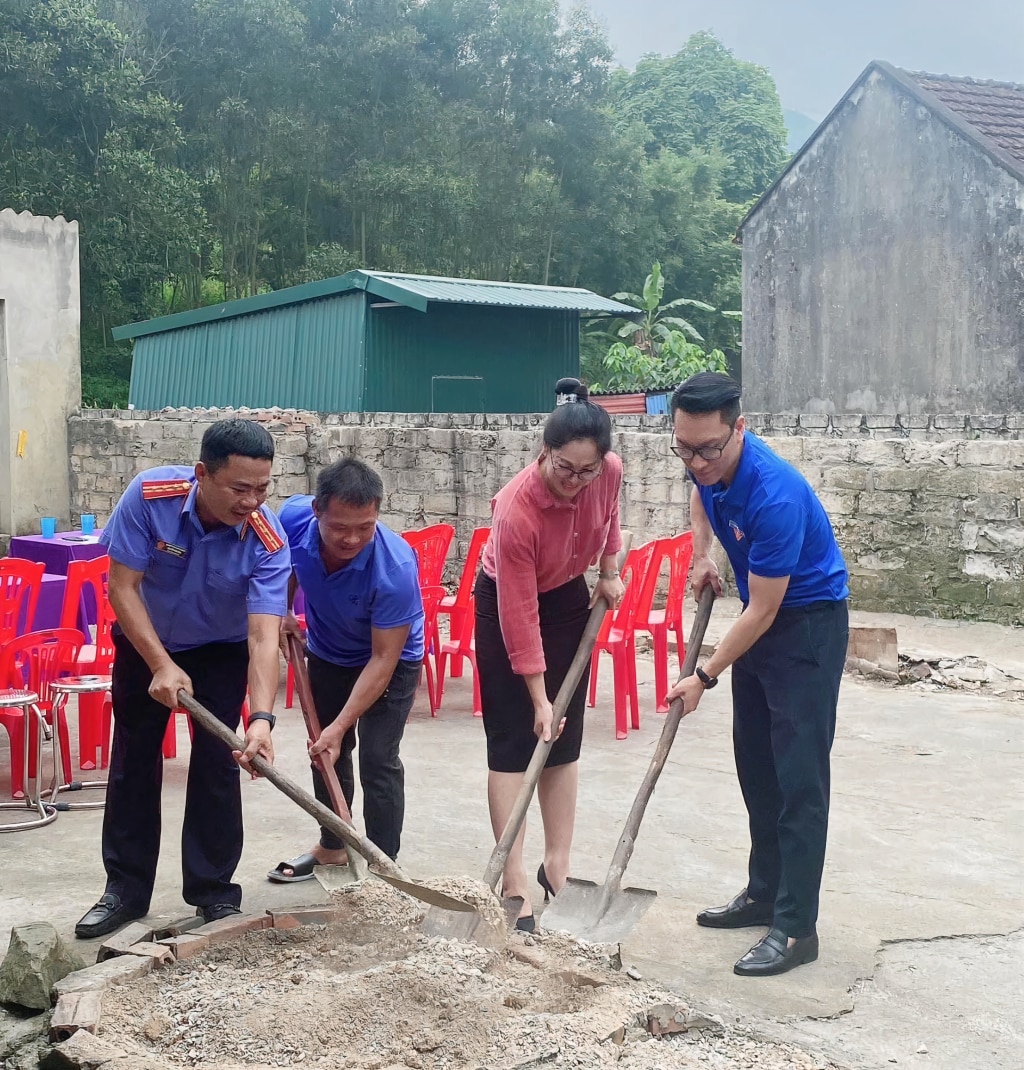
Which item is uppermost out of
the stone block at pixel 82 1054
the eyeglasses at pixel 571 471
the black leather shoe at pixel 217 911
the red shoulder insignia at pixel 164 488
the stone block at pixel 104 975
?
the eyeglasses at pixel 571 471

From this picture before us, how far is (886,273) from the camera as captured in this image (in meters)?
16.9

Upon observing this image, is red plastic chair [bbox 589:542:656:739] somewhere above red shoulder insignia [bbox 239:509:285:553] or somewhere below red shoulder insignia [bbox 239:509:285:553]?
below

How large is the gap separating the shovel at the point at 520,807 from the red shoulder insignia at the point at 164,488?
129cm

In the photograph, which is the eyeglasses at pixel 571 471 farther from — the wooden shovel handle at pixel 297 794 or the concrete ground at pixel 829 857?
the concrete ground at pixel 829 857

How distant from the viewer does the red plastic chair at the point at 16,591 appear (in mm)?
5434

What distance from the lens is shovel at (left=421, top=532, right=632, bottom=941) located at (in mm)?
3424

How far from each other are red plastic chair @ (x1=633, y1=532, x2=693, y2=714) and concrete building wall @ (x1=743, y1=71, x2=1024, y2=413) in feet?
31.5

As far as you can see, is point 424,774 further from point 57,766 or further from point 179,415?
point 179,415

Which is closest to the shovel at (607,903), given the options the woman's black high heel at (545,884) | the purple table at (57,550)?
the woman's black high heel at (545,884)

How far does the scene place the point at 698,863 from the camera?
177 inches

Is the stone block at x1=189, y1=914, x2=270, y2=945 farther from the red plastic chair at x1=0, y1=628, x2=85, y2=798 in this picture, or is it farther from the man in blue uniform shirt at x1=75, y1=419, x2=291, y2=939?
the red plastic chair at x1=0, y1=628, x2=85, y2=798

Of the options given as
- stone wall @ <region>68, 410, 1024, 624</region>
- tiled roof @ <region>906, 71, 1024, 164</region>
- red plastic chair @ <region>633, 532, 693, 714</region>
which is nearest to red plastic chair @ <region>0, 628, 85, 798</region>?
red plastic chair @ <region>633, 532, 693, 714</region>

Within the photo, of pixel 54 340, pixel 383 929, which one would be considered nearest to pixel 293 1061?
pixel 383 929

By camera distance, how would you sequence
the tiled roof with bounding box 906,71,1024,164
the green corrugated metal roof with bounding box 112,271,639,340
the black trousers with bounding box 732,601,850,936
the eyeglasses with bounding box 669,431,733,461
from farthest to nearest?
1. the green corrugated metal roof with bounding box 112,271,639,340
2. the tiled roof with bounding box 906,71,1024,164
3. the black trousers with bounding box 732,601,850,936
4. the eyeglasses with bounding box 669,431,733,461
